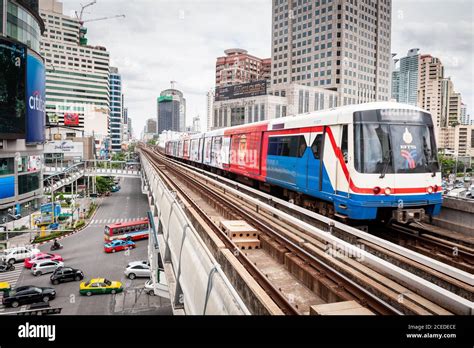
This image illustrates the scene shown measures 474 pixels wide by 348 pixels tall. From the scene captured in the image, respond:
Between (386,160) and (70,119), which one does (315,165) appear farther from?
(70,119)

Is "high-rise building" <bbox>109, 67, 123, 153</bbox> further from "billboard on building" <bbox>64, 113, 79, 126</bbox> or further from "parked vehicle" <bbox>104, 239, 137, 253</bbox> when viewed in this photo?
"parked vehicle" <bbox>104, 239, 137, 253</bbox>

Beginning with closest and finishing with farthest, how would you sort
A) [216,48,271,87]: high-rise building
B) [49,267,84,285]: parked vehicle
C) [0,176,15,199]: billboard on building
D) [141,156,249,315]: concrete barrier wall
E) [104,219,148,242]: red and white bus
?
[141,156,249,315]: concrete barrier wall, [49,267,84,285]: parked vehicle, [0,176,15,199]: billboard on building, [104,219,148,242]: red and white bus, [216,48,271,87]: high-rise building

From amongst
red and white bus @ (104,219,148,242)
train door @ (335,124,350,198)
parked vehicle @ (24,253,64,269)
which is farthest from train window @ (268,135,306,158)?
red and white bus @ (104,219,148,242)

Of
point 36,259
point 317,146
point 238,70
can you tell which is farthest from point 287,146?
point 238,70

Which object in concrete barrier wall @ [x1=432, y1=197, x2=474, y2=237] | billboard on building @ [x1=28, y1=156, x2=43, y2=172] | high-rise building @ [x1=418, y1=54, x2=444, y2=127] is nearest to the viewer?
concrete barrier wall @ [x1=432, y1=197, x2=474, y2=237]

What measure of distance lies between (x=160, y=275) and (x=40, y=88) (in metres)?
23.6

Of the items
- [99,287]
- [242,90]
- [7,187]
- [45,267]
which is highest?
[242,90]

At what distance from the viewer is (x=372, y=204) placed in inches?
285

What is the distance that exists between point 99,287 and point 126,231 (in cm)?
1302

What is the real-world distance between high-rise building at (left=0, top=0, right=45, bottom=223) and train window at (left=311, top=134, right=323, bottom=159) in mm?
21580

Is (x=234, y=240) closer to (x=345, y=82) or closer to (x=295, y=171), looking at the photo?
(x=295, y=171)

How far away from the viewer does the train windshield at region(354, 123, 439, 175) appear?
7270 mm

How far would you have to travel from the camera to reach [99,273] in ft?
80.8

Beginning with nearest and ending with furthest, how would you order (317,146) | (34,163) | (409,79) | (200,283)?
(200,283), (317,146), (34,163), (409,79)
